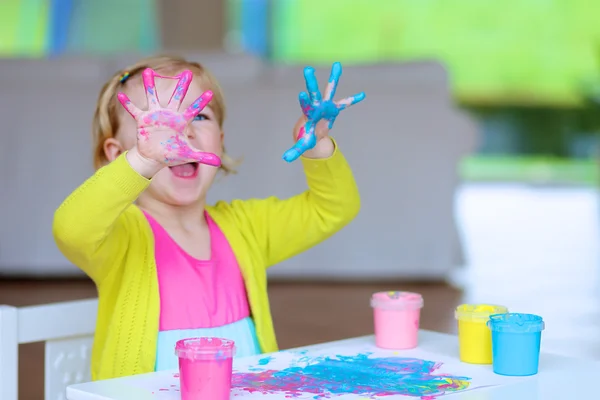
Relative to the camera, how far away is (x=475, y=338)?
92 cm

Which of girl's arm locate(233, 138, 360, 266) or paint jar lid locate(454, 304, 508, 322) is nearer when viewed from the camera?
paint jar lid locate(454, 304, 508, 322)

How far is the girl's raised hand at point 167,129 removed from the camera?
856mm

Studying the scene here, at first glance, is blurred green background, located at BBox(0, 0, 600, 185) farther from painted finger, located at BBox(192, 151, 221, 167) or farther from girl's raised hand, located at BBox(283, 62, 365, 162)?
painted finger, located at BBox(192, 151, 221, 167)

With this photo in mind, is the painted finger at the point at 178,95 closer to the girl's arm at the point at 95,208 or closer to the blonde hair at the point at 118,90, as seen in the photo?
the girl's arm at the point at 95,208

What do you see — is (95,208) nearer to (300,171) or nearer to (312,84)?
(312,84)

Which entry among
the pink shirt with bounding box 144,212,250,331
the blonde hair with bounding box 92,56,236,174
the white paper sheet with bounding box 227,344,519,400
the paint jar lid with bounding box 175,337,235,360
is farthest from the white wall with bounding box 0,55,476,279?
the paint jar lid with bounding box 175,337,235,360

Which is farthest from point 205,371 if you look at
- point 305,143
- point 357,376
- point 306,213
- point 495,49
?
point 495,49

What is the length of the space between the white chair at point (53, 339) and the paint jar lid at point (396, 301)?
34cm

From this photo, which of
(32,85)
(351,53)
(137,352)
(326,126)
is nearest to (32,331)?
(137,352)

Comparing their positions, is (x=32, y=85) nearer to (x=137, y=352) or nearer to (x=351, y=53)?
(x=137, y=352)

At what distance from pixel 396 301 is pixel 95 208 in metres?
0.34

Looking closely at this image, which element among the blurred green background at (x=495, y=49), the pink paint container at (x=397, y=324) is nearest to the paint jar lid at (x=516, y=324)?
the pink paint container at (x=397, y=324)

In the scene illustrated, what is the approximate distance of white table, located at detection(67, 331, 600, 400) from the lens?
2.48ft

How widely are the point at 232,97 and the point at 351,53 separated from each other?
5.45 meters
